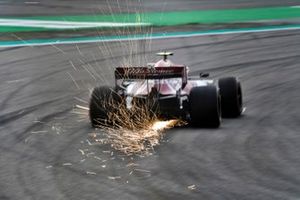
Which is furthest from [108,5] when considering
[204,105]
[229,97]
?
[204,105]

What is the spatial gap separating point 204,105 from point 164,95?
1.77 feet

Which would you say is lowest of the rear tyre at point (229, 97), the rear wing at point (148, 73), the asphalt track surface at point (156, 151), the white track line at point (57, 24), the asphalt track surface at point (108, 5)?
the asphalt track surface at point (156, 151)

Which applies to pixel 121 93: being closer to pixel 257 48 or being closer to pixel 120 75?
pixel 120 75

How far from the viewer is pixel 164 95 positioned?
9.76 meters

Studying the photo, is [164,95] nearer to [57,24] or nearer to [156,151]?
[156,151]

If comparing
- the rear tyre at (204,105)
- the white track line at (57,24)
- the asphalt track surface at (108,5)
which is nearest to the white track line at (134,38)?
the white track line at (57,24)

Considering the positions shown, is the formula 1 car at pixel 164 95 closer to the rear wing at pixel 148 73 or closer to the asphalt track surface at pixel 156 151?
the rear wing at pixel 148 73

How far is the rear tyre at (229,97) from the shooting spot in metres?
10.6

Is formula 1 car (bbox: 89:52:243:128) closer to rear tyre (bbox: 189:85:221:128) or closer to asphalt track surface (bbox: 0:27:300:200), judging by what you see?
rear tyre (bbox: 189:85:221:128)

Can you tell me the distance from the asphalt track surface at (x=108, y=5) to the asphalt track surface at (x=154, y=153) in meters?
11.5

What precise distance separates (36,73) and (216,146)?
24.1ft

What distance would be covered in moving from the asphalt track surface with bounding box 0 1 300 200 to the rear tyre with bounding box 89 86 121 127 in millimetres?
190

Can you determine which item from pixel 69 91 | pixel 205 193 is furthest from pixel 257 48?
pixel 205 193

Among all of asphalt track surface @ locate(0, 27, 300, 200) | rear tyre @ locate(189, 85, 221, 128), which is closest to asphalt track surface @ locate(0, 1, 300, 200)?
asphalt track surface @ locate(0, 27, 300, 200)
